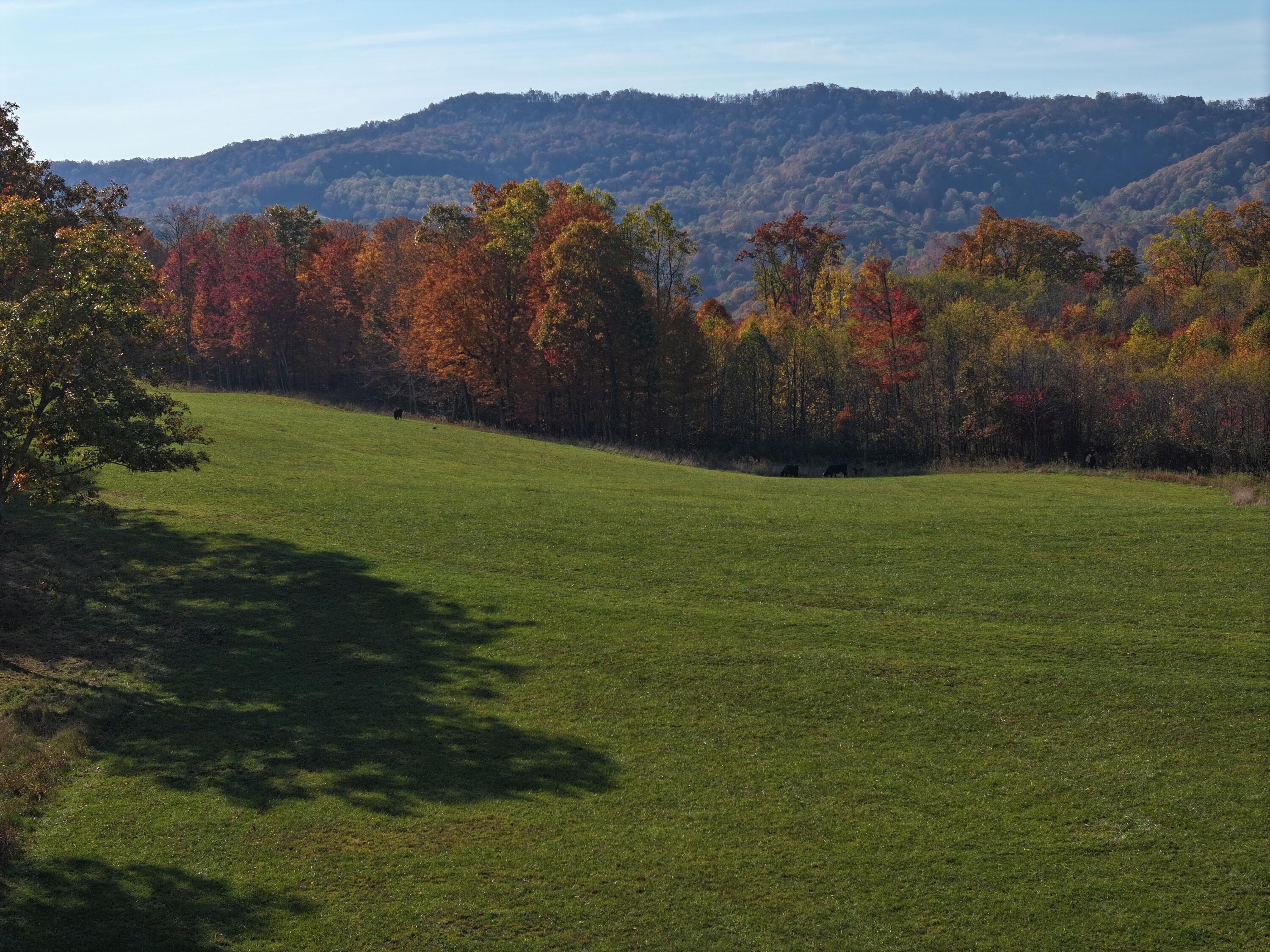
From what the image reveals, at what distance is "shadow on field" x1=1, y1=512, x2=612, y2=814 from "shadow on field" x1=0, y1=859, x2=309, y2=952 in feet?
6.42

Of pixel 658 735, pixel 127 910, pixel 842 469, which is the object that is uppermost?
pixel 842 469

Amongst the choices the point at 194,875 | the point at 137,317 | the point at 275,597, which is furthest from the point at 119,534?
the point at 194,875

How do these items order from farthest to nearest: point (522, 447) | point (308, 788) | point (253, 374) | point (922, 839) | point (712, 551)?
point (253, 374) < point (522, 447) < point (712, 551) < point (308, 788) < point (922, 839)

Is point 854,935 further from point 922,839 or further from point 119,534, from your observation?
point 119,534

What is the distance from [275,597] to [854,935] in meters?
15.8

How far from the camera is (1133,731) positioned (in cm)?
1661

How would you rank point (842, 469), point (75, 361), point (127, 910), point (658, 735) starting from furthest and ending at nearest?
point (842, 469) < point (75, 361) < point (658, 735) < point (127, 910)

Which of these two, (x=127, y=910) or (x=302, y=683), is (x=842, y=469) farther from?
(x=127, y=910)

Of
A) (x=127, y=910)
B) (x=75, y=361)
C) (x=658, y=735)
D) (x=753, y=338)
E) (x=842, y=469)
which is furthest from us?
(x=753, y=338)

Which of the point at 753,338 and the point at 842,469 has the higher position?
the point at 753,338

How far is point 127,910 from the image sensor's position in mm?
11852

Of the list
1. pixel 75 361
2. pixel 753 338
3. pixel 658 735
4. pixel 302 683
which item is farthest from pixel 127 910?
pixel 753 338

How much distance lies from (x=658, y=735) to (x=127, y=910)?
814 cm

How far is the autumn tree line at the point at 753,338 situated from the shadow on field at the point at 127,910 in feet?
162
